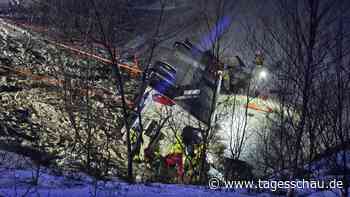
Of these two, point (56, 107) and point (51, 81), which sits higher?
point (51, 81)

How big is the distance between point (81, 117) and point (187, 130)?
426 centimetres

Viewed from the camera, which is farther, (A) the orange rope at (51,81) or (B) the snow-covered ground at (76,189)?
(A) the orange rope at (51,81)

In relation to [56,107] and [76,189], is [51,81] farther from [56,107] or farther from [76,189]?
[76,189]

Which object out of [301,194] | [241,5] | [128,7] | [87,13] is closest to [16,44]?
[87,13]

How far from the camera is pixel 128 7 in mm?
24609

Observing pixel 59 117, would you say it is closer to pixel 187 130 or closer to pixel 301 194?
pixel 187 130

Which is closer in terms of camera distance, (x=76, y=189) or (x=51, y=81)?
(x=76, y=189)

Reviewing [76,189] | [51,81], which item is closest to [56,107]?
[51,81]

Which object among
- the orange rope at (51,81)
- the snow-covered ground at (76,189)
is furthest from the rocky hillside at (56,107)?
the snow-covered ground at (76,189)

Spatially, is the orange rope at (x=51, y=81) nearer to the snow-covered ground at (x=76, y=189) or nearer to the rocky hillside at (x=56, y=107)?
the rocky hillside at (x=56, y=107)

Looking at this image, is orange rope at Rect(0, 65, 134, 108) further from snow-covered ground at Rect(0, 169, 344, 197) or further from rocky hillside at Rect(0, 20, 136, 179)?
snow-covered ground at Rect(0, 169, 344, 197)

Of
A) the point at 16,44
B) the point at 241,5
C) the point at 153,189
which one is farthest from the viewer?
the point at 241,5

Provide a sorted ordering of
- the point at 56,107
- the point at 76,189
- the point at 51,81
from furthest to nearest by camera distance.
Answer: the point at 51,81 < the point at 56,107 < the point at 76,189

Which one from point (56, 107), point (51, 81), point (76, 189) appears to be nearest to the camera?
point (76, 189)
